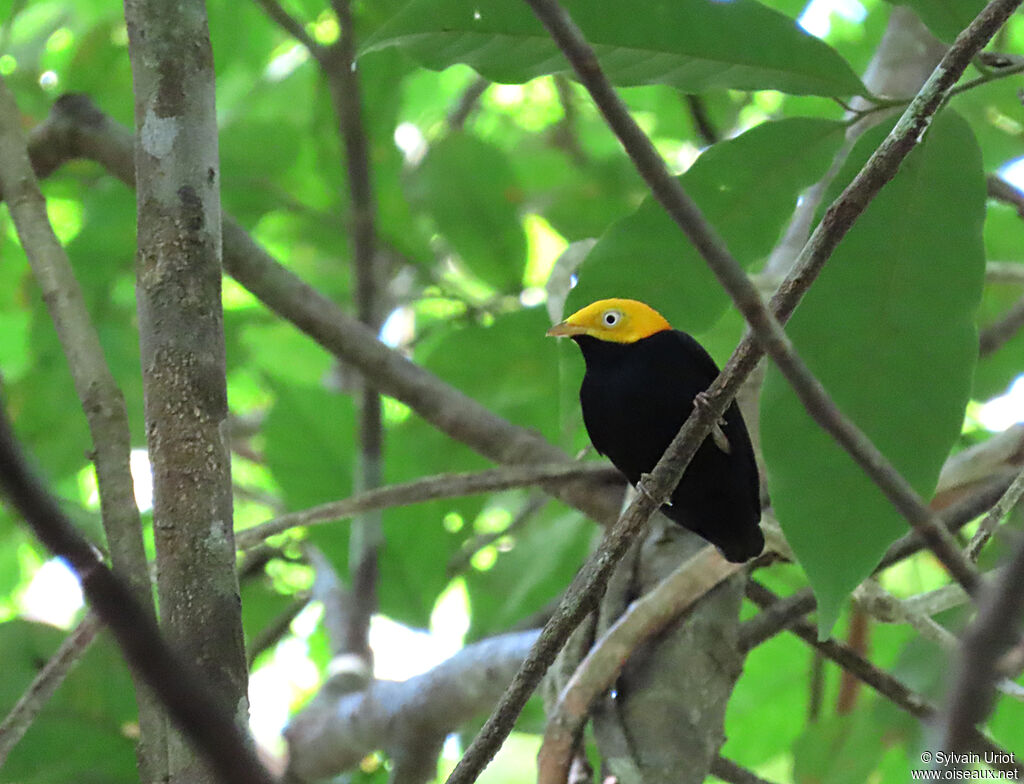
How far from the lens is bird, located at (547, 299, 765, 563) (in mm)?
2875

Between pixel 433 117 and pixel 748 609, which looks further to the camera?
pixel 433 117

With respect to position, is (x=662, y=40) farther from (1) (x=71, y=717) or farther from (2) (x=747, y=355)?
(1) (x=71, y=717)

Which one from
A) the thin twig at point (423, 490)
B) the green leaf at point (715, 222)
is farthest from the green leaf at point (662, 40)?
the thin twig at point (423, 490)

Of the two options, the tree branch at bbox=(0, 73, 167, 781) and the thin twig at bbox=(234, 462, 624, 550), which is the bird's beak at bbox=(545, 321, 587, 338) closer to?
the thin twig at bbox=(234, 462, 624, 550)

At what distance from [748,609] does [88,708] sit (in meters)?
1.99

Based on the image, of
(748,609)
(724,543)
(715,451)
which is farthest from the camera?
(748,609)

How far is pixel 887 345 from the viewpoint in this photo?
6.91 ft

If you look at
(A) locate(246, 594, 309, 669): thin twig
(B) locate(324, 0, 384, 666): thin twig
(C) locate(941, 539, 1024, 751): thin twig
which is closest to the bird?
Result: (B) locate(324, 0, 384, 666): thin twig

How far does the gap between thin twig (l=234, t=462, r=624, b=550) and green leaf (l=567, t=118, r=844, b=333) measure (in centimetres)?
52

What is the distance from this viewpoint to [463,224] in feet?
13.8

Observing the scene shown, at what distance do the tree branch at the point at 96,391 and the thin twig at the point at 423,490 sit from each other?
1.33 ft

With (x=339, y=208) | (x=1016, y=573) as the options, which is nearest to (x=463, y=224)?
(x=339, y=208)

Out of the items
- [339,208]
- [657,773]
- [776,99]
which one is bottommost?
[657,773]

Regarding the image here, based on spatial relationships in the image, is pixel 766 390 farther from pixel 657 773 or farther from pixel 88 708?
pixel 88 708
